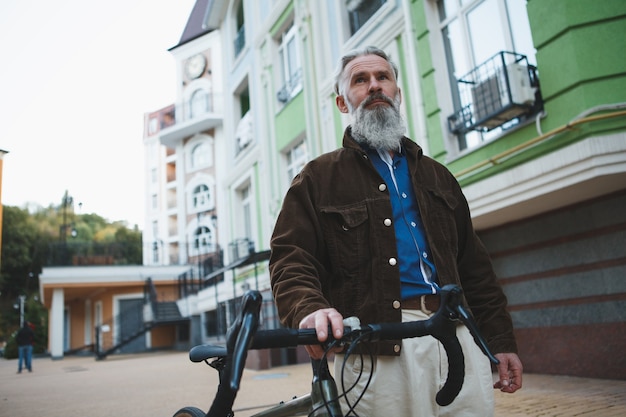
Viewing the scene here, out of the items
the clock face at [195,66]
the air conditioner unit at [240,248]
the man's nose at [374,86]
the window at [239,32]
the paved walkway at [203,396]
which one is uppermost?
the clock face at [195,66]

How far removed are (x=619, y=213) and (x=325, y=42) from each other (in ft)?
24.4

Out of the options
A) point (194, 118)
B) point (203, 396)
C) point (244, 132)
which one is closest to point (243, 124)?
point (244, 132)

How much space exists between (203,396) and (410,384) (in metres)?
7.06

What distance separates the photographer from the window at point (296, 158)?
1357 cm

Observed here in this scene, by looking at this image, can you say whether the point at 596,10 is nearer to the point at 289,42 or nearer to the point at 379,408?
the point at 379,408

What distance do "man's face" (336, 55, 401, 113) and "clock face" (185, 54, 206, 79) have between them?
36.5 meters

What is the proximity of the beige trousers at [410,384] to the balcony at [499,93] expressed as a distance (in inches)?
205

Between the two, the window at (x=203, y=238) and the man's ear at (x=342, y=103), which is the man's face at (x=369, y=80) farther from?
the window at (x=203, y=238)

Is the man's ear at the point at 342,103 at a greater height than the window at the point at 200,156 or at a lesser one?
lesser

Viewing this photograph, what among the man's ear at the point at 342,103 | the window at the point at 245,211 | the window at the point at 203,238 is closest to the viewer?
the man's ear at the point at 342,103

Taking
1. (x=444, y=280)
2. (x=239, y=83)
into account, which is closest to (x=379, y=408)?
(x=444, y=280)

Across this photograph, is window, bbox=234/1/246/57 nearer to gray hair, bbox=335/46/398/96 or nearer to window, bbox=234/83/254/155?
window, bbox=234/83/254/155

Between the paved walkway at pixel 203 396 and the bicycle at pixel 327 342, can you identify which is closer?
the bicycle at pixel 327 342

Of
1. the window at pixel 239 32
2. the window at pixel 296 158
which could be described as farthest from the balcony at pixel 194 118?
the window at pixel 296 158
